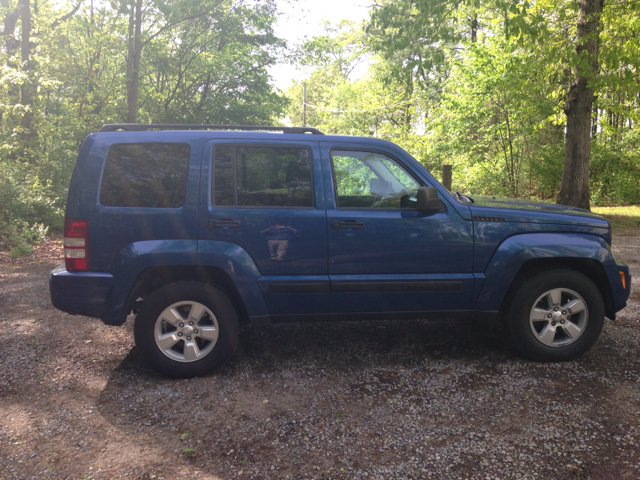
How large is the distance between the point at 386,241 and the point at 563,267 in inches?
63.1

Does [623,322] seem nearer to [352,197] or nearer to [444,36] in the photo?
[352,197]

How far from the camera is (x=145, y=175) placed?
3779 mm

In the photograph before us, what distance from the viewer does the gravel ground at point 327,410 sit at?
2660 millimetres

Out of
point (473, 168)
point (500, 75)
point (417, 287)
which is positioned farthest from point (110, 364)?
point (473, 168)

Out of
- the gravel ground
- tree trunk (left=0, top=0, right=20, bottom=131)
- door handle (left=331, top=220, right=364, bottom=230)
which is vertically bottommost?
the gravel ground

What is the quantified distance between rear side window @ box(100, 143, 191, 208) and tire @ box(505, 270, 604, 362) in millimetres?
2947

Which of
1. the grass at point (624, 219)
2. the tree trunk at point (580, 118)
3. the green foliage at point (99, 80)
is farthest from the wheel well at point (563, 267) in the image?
the green foliage at point (99, 80)

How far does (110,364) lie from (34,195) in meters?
9.78

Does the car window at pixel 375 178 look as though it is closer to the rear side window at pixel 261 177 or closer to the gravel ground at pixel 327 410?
the rear side window at pixel 261 177

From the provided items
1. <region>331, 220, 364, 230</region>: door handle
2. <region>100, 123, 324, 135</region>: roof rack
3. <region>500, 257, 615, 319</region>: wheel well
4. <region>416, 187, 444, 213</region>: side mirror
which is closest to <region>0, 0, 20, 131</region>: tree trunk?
<region>100, 123, 324, 135</region>: roof rack

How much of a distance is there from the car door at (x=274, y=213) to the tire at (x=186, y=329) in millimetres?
385

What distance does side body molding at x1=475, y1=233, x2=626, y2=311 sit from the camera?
3.96 m

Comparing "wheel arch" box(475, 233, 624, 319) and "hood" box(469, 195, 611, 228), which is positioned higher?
"hood" box(469, 195, 611, 228)

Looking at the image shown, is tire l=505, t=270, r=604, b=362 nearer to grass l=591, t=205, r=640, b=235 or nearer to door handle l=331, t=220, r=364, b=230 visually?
door handle l=331, t=220, r=364, b=230
